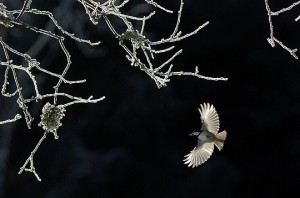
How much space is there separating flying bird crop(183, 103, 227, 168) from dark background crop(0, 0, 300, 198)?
514mm

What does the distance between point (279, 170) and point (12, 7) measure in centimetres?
272

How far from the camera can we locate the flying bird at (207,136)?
4168mm

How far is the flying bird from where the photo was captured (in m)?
4.17

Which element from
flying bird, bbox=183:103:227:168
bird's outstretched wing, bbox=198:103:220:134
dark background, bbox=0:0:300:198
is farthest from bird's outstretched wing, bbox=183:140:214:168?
dark background, bbox=0:0:300:198

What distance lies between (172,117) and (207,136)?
80 cm

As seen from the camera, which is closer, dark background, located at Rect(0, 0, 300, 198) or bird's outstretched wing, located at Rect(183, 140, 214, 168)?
bird's outstretched wing, located at Rect(183, 140, 214, 168)

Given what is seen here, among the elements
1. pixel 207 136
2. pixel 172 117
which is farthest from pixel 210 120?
pixel 172 117

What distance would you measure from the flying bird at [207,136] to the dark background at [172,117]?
51cm

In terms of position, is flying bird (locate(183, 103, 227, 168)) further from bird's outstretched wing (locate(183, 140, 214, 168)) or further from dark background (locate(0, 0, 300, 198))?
dark background (locate(0, 0, 300, 198))

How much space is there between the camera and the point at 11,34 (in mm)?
4855

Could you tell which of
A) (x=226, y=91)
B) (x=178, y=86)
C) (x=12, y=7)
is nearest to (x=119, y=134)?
(x=178, y=86)

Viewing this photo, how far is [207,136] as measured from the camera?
13.6 feet

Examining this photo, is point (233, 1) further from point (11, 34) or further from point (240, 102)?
point (11, 34)

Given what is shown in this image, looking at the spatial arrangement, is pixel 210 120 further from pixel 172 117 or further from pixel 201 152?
pixel 172 117
